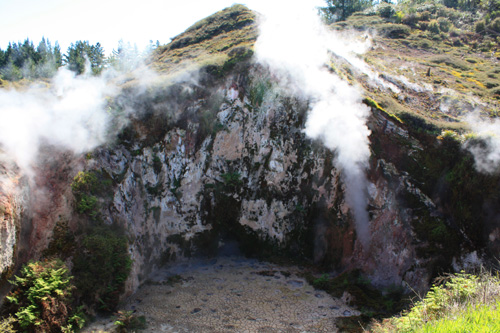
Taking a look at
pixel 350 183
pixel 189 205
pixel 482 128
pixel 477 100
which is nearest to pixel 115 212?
pixel 189 205

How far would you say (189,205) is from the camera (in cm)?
1279

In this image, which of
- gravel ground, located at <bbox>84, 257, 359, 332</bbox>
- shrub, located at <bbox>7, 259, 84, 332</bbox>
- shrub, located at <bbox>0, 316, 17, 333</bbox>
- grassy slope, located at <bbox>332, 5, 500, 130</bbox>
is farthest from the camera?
grassy slope, located at <bbox>332, 5, 500, 130</bbox>

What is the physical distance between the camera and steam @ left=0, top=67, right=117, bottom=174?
9.98 metres

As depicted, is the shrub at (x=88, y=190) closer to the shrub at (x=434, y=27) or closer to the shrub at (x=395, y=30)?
the shrub at (x=395, y=30)

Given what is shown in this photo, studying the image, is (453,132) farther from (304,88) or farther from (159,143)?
(159,143)

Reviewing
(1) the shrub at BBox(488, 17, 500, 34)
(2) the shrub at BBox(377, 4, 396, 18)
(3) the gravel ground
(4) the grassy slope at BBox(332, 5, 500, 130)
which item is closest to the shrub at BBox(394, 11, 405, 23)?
(4) the grassy slope at BBox(332, 5, 500, 130)

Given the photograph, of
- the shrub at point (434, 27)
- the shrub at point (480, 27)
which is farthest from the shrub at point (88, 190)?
the shrub at point (480, 27)

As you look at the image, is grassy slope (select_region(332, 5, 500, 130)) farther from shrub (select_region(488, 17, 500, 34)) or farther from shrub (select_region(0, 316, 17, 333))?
shrub (select_region(0, 316, 17, 333))

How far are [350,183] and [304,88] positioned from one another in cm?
443

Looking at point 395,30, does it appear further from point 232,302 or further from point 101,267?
point 101,267

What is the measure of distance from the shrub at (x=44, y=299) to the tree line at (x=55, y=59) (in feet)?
87.8

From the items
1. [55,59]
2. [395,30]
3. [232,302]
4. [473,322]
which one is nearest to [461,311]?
[473,322]

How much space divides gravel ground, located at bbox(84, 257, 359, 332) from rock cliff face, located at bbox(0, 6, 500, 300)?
898 mm

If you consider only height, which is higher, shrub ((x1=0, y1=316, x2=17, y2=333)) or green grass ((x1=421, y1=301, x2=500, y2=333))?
green grass ((x1=421, y1=301, x2=500, y2=333))
